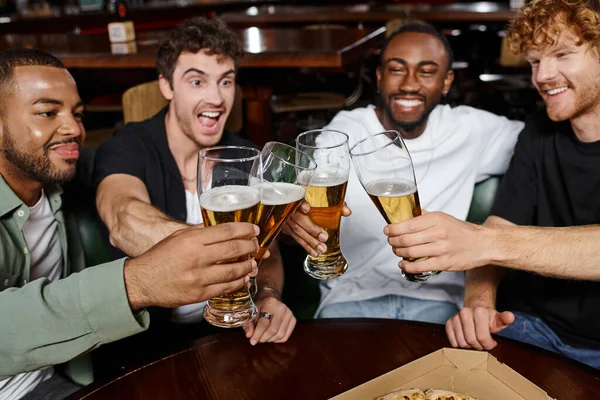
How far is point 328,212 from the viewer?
4.00 ft

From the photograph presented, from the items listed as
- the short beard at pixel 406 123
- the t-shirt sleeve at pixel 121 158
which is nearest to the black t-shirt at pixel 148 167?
the t-shirt sleeve at pixel 121 158

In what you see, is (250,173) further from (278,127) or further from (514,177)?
(278,127)

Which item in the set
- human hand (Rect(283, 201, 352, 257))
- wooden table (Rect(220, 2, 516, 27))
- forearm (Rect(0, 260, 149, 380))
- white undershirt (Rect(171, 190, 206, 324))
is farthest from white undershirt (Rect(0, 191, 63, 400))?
wooden table (Rect(220, 2, 516, 27))

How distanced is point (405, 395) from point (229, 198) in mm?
458

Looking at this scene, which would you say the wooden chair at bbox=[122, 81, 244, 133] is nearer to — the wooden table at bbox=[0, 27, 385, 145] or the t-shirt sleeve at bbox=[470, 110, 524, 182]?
the wooden table at bbox=[0, 27, 385, 145]

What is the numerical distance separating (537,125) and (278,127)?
3736 millimetres

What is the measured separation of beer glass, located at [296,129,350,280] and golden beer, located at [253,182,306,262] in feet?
0.12

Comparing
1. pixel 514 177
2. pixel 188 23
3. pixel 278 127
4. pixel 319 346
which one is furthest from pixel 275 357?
pixel 278 127

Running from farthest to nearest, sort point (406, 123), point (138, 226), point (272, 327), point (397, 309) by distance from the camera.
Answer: point (406, 123) → point (397, 309) → point (138, 226) → point (272, 327)

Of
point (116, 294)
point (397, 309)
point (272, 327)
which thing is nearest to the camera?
point (116, 294)

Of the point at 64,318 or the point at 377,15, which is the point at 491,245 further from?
the point at 377,15

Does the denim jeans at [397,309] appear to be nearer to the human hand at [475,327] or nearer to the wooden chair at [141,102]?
the human hand at [475,327]

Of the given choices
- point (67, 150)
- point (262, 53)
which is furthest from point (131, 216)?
point (262, 53)

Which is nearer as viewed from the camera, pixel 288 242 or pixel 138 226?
pixel 138 226
